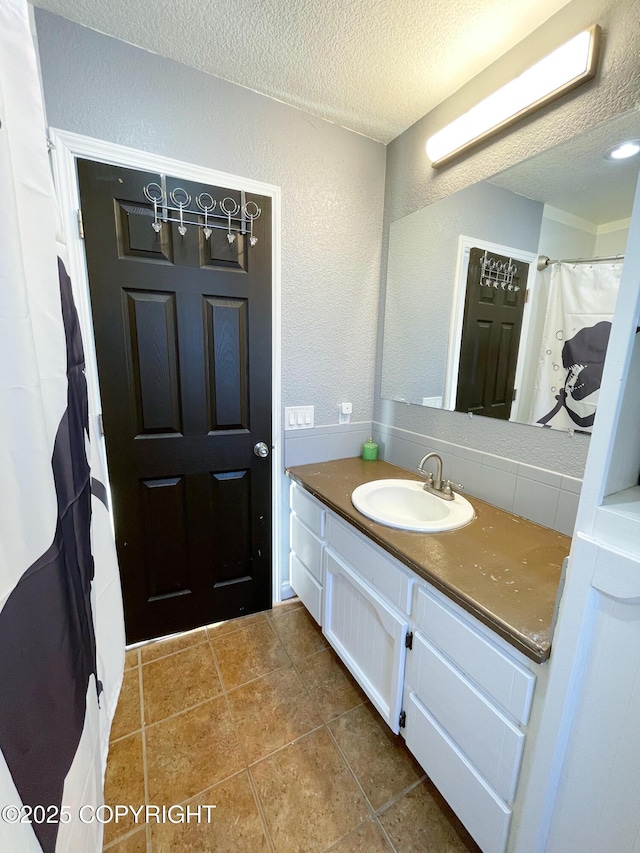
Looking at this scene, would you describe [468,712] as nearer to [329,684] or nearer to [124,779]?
[329,684]

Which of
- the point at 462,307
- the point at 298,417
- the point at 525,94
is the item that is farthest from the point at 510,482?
the point at 525,94

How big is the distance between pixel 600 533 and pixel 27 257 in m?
1.09

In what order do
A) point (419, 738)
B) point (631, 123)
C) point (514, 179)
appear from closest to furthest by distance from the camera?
point (631, 123) < point (419, 738) < point (514, 179)

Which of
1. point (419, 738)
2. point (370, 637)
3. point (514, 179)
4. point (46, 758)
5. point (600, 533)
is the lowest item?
point (419, 738)

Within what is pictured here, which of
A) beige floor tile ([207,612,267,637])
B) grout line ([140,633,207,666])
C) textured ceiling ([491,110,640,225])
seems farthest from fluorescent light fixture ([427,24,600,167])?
grout line ([140,633,207,666])

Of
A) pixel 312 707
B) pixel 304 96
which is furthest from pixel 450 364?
pixel 312 707

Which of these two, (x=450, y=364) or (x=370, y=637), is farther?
(x=450, y=364)

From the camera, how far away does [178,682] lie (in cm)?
145

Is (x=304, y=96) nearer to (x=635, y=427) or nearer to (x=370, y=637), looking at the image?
(x=635, y=427)

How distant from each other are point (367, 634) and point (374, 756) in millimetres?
389

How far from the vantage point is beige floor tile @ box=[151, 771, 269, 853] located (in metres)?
0.95

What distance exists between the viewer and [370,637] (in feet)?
4.07

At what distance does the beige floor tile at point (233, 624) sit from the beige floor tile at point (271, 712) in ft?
1.07

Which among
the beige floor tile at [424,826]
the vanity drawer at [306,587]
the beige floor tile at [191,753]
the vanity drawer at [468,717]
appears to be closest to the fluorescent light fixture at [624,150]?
the vanity drawer at [468,717]
